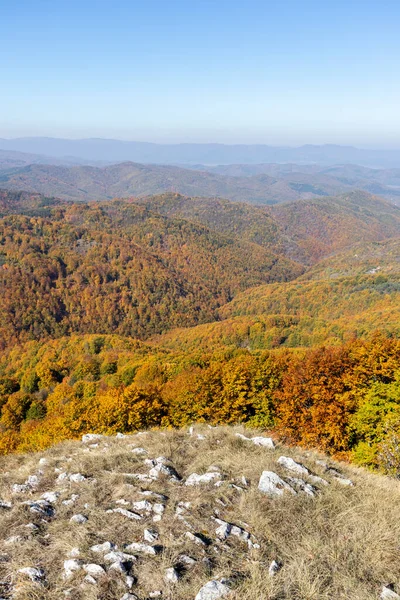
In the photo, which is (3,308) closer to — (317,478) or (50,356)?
(50,356)

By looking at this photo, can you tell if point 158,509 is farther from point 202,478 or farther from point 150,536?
point 202,478

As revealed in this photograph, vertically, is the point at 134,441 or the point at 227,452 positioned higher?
the point at 227,452

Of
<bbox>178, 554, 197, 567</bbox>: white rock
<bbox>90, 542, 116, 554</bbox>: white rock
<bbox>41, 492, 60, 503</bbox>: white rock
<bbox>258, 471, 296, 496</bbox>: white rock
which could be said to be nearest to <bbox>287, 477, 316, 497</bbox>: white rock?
<bbox>258, 471, 296, 496</bbox>: white rock

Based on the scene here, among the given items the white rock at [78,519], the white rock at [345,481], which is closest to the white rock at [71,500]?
the white rock at [78,519]

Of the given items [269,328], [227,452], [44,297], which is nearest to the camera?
[227,452]

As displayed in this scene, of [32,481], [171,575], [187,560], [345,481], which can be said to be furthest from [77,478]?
[345,481]

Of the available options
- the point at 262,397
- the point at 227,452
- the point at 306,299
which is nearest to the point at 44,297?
the point at 306,299

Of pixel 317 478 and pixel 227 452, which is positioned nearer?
pixel 317 478
